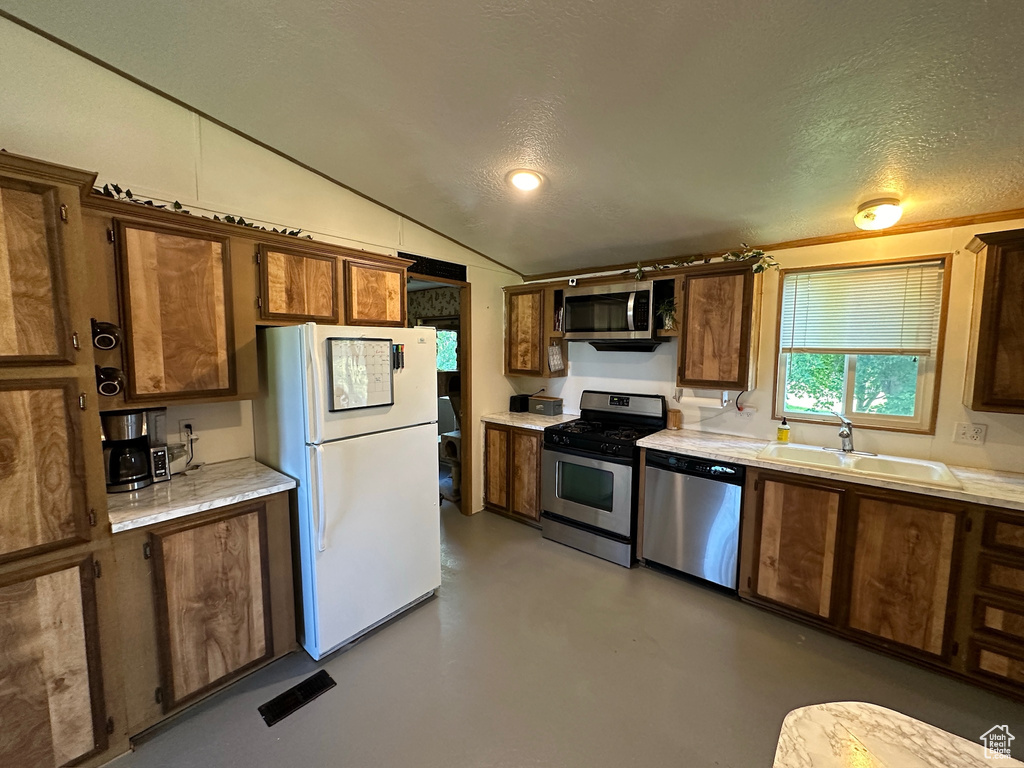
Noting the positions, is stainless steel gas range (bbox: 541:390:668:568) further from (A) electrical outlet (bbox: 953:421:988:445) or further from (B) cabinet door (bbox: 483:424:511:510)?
(A) electrical outlet (bbox: 953:421:988:445)

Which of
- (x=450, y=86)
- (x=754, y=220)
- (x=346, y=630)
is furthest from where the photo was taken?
(x=754, y=220)

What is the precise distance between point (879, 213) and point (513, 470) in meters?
3.09

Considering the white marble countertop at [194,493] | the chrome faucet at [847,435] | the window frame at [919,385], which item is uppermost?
the window frame at [919,385]

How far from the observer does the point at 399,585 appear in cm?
250

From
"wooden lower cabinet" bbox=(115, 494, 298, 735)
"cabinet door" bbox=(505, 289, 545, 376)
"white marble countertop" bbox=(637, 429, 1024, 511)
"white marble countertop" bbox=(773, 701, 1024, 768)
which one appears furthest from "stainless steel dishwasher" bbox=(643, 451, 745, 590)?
"wooden lower cabinet" bbox=(115, 494, 298, 735)

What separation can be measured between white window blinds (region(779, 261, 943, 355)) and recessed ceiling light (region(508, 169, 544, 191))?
193cm

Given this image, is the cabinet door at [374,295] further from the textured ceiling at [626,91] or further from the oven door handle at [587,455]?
the oven door handle at [587,455]

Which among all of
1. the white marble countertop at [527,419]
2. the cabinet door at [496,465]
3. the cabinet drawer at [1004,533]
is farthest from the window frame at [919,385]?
the cabinet door at [496,465]

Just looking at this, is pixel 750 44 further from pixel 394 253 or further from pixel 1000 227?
pixel 394 253

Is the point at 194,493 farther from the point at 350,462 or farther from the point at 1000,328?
the point at 1000,328

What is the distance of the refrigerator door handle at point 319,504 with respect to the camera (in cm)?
205

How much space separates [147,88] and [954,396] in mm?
4770

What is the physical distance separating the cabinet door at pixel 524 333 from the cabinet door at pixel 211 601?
2535 mm

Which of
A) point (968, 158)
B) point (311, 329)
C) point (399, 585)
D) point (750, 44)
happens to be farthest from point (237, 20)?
point (968, 158)
